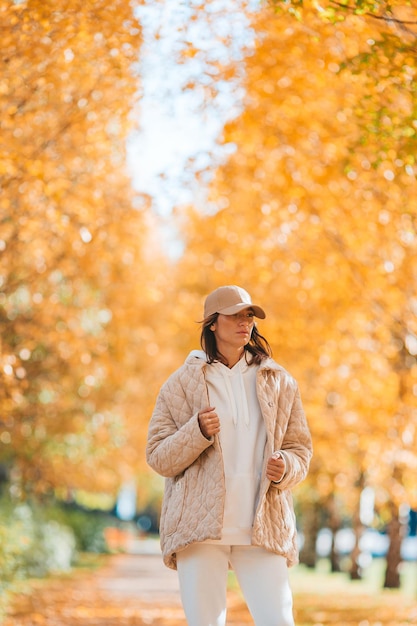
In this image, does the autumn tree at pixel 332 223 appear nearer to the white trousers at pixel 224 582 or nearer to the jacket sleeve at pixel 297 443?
the jacket sleeve at pixel 297 443

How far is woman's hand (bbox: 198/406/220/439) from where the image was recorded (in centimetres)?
387

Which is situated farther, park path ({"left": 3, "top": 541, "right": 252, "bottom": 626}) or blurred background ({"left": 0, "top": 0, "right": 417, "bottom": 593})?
park path ({"left": 3, "top": 541, "right": 252, "bottom": 626})

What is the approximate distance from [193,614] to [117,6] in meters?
4.86

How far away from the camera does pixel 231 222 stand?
12.9 metres

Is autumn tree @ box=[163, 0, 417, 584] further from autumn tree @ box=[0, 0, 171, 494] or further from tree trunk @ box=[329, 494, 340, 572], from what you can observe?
tree trunk @ box=[329, 494, 340, 572]

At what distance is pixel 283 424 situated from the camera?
414 cm

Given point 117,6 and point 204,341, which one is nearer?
point 204,341

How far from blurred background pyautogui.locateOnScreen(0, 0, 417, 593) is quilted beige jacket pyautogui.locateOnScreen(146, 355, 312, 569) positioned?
259 centimetres

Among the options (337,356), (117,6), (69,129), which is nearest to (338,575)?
(337,356)

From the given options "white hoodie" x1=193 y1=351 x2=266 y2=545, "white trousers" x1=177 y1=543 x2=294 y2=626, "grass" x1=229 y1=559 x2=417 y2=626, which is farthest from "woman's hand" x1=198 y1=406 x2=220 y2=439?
"grass" x1=229 y1=559 x2=417 y2=626

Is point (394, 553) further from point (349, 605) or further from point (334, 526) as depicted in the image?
point (334, 526)

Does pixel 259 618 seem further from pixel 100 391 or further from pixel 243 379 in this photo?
pixel 100 391

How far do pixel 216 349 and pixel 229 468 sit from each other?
0.59 metres

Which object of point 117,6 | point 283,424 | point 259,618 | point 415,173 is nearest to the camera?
point 259,618
